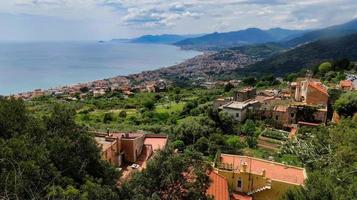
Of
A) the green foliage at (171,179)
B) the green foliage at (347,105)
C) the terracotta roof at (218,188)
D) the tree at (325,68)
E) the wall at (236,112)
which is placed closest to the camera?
the green foliage at (171,179)

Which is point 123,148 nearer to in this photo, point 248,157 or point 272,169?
point 248,157

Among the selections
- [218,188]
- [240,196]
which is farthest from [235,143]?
[218,188]

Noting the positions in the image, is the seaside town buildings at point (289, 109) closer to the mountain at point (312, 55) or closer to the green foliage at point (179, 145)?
the green foliage at point (179, 145)

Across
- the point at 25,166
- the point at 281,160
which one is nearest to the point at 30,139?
the point at 25,166

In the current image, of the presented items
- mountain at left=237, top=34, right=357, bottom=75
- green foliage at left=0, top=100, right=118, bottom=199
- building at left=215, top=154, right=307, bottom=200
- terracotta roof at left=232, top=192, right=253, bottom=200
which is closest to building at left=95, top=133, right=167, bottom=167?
building at left=215, top=154, right=307, bottom=200

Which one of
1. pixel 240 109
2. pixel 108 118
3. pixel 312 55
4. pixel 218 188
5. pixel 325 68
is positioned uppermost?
Answer: pixel 325 68

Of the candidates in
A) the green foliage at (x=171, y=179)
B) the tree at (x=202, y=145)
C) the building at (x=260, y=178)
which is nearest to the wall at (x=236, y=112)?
the tree at (x=202, y=145)

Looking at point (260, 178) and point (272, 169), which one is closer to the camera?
point (260, 178)

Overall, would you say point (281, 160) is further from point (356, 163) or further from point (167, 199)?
point (167, 199)
